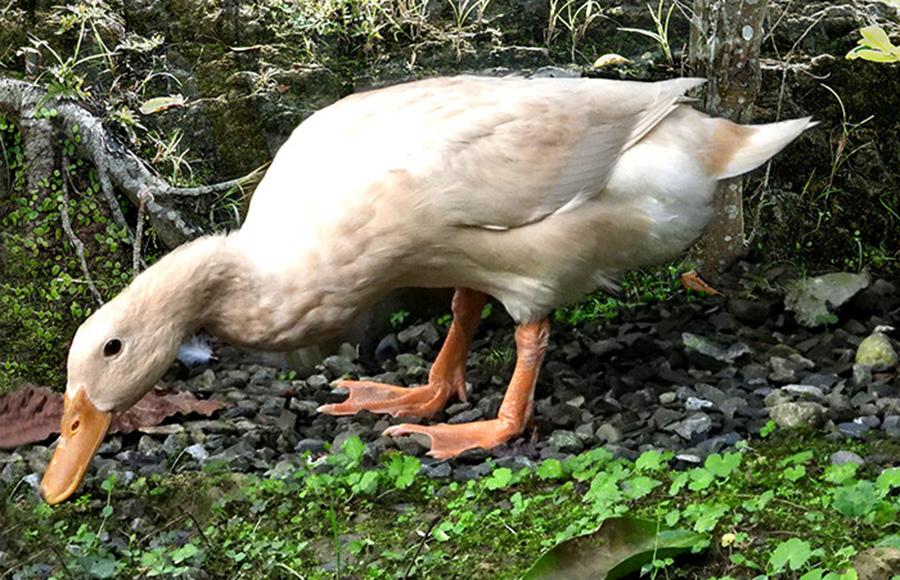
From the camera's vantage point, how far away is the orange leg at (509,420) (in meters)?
4.17

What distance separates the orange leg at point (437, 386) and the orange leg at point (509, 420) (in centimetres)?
26

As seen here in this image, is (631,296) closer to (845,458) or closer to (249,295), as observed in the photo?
(845,458)

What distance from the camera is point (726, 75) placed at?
197 inches

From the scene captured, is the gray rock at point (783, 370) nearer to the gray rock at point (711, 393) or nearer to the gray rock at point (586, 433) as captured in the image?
the gray rock at point (711, 393)

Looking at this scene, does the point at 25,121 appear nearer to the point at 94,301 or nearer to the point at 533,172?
the point at 94,301

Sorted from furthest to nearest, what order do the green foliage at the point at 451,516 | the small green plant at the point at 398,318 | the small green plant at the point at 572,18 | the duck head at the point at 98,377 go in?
the small green plant at the point at 572,18 < the small green plant at the point at 398,318 < the duck head at the point at 98,377 < the green foliage at the point at 451,516

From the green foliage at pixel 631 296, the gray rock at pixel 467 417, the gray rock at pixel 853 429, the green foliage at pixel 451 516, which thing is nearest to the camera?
the green foliage at pixel 451 516

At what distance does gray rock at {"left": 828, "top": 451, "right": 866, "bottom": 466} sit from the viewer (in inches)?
135

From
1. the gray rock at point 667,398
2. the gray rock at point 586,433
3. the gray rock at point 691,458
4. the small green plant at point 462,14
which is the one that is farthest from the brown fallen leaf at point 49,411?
the small green plant at point 462,14

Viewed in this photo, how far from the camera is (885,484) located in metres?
2.93

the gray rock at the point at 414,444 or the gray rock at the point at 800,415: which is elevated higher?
the gray rock at the point at 800,415

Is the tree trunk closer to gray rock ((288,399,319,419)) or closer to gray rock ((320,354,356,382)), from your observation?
gray rock ((320,354,356,382))

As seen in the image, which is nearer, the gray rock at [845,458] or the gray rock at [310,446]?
the gray rock at [845,458]

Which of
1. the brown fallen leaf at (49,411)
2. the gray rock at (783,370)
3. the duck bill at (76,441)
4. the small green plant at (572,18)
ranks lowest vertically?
the brown fallen leaf at (49,411)
